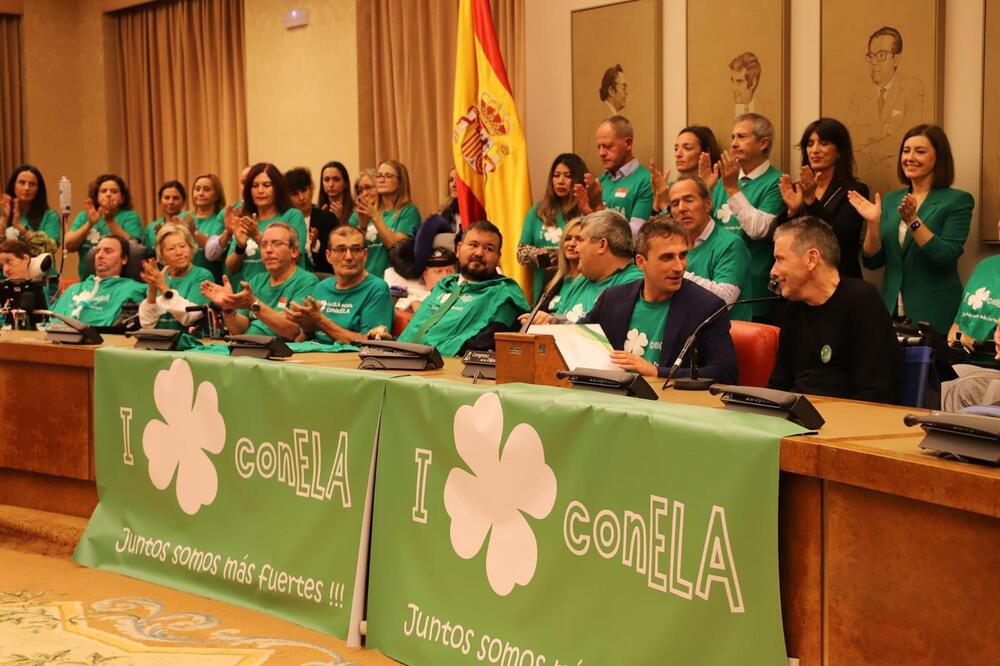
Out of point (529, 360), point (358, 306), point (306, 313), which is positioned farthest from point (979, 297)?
point (306, 313)

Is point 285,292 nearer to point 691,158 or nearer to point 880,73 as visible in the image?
point 691,158

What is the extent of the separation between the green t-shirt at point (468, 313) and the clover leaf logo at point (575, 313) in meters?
0.36

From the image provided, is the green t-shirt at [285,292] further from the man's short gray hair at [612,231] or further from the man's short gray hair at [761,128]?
the man's short gray hair at [761,128]

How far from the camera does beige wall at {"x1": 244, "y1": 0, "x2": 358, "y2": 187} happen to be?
8.08 meters

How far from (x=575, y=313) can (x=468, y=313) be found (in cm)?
51

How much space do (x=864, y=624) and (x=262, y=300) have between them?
11.7 ft

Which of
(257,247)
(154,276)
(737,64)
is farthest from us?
(257,247)

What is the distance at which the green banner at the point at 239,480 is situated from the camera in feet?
→ 9.76

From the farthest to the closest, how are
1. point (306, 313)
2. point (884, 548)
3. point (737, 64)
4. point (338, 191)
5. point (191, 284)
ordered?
point (338, 191) → point (737, 64) → point (191, 284) → point (306, 313) → point (884, 548)

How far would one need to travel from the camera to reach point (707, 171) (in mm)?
5262

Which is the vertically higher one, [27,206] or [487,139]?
[487,139]

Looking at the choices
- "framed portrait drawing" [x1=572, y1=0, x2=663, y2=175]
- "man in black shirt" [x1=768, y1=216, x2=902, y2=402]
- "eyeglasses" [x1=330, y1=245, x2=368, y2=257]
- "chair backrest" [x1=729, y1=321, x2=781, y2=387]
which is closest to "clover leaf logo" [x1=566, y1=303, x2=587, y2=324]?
"chair backrest" [x1=729, y1=321, x2=781, y2=387]

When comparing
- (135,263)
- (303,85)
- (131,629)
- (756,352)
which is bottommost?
(131,629)

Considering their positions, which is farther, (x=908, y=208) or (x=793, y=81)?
(x=793, y=81)
